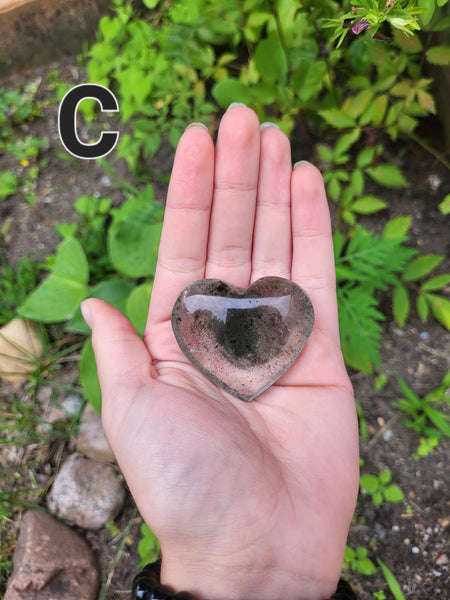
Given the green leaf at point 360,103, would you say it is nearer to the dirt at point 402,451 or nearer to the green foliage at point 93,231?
the dirt at point 402,451

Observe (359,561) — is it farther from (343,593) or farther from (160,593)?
(160,593)

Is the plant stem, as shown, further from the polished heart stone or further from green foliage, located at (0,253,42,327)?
green foliage, located at (0,253,42,327)

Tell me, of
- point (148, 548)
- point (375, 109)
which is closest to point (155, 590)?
point (148, 548)

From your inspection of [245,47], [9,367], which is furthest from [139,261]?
[245,47]

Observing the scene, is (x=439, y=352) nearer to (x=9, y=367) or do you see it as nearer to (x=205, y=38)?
(x=205, y=38)

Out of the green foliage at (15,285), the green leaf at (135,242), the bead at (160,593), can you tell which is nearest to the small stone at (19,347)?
the green foliage at (15,285)

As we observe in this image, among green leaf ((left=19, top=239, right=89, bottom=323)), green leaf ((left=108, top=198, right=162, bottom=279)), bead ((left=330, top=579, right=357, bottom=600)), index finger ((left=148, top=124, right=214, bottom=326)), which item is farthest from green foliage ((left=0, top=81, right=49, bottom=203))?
bead ((left=330, top=579, right=357, bottom=600))
